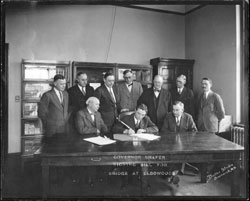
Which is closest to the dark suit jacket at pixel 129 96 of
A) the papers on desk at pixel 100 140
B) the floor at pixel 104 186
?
the papers on desk at pixel 100 140

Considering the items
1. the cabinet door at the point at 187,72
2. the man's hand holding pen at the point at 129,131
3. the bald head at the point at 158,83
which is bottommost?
the man's hand holding pen at the point at 129,131

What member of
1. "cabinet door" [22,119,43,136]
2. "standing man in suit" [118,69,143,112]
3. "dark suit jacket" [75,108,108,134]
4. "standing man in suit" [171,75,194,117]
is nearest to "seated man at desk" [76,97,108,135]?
"dark suit jacket" [75,108,108,134]

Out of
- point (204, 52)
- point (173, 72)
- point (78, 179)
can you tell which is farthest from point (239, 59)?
point (78, 179)

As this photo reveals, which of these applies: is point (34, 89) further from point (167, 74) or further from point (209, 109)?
point (209, 109)

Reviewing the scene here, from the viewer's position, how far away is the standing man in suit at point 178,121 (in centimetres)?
224

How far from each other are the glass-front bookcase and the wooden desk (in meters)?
0.23

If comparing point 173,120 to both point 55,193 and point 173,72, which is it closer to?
point 173,72

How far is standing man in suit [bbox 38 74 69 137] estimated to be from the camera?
2.21m

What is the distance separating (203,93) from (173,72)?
0.32 meters

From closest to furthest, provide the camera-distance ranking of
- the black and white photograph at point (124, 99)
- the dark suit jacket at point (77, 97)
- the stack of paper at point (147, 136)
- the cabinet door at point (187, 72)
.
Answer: the black and white photograph at point (124, 99) < the cabinet door at point (187, 72) < the stack of paper at point (147, 136) < the dark suit jacket at point (77, 97)

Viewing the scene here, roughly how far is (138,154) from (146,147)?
0.11 metres

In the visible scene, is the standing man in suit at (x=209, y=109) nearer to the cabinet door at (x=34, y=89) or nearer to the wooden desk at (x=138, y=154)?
the wooden desk at (x=138, y=154)

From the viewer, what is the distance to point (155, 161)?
1901 millimetres

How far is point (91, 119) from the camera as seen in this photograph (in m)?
2.35
